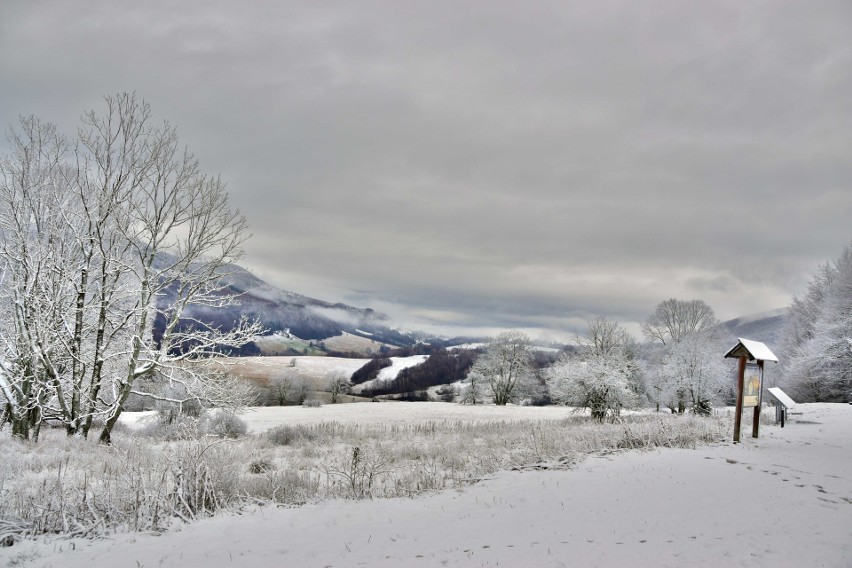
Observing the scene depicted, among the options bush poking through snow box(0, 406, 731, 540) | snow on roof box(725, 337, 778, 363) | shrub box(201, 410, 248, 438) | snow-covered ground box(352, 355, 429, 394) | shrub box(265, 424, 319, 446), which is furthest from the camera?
snow-covered ground box(352, 355, 429, 394)

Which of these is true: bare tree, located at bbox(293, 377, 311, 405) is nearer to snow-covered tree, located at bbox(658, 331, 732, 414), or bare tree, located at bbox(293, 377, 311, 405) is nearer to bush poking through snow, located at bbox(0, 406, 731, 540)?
snow-covered tree, located at bbox(658, 331, 732, 414)

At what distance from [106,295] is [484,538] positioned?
45.1ft

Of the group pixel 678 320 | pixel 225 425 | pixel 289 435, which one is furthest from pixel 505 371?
pixel 289 435

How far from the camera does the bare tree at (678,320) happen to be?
4388 cm

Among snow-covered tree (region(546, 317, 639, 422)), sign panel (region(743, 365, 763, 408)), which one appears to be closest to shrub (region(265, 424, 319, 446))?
sign panel (region(743, 365, 763, 408))

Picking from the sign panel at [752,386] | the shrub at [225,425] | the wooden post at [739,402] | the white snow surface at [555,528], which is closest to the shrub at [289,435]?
the shrub at [225,425]

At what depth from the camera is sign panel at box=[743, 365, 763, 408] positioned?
14.3 metres

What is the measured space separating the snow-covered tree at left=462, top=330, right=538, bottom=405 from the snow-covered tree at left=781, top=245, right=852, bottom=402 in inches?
1073

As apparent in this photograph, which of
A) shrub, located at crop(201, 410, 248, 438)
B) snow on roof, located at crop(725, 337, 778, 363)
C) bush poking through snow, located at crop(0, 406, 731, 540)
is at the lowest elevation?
shrub, located at crop(201, 410, 248, 438)

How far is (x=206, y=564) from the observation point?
6.02 metres

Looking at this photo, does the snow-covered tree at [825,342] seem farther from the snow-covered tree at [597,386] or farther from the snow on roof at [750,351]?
the snow on roof at [750,351]

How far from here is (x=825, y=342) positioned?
93.1 feet

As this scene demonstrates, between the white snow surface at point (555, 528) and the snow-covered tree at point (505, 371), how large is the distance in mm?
48832

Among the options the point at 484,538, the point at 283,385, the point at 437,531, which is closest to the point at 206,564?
the point at 437,531
